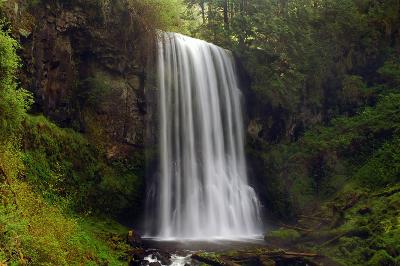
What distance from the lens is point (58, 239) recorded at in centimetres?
1115

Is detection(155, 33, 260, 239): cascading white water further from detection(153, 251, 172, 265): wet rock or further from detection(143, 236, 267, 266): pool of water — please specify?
detection(153, 251, 172, 265): wet rock

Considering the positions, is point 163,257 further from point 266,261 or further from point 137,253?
point 266,261

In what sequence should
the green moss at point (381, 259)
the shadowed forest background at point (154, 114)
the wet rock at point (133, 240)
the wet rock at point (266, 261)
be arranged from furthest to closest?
the wet rock at point (133, 240)
the wet rock at point (266, 261)
the green moss at point (381, 259)
the shadowed forest background at point (154, 114)

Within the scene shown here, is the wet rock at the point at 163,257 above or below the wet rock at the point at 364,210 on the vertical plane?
below

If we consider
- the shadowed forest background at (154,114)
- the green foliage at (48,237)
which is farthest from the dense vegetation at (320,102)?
the green foliage at (48,237)

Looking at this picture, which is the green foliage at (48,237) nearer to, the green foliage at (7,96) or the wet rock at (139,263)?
the wet rock at (139,263)

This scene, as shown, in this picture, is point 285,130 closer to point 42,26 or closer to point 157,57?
point 157,57

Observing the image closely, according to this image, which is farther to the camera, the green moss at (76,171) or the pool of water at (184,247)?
the green moss at (76,171)

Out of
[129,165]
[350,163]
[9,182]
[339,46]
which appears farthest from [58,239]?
[339,46]

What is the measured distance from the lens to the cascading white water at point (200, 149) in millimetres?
18984

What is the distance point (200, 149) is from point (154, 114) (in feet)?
9.22

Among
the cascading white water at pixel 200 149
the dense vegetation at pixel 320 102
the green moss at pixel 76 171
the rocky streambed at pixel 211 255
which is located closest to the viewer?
the rocky streambed at pixel 211 255

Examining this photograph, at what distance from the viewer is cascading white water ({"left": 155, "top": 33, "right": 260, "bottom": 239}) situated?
62.3 ft

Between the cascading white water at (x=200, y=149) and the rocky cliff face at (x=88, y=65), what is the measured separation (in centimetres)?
153
